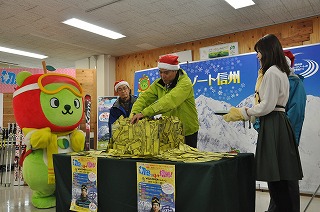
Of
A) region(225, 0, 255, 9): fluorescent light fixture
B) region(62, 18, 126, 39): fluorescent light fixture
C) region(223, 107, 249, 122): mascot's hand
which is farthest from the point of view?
region(62, 18, 126, 39): fluorescent light fixture

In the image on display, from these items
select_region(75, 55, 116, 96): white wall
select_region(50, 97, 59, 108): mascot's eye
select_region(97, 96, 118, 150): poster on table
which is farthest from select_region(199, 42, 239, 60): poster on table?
select_region(50, 97, 59, 108): mascot's eye

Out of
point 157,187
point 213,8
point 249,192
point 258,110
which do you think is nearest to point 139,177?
point 157,187

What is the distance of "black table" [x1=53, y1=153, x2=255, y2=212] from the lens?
4.40 ft

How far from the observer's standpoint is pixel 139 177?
1547 mm

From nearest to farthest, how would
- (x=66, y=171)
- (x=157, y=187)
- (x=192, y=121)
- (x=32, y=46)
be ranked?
(x=157, y=187) → (x=66, y=171) → (x=192, y=121) → (x=32, y=46)

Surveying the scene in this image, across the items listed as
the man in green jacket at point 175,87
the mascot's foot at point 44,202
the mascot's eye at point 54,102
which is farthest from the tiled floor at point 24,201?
the man in green jacket at point 175,87

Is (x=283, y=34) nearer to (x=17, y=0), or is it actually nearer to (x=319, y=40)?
(x=319, y=40)

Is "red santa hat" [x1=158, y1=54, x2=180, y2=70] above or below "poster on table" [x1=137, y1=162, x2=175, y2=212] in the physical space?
above

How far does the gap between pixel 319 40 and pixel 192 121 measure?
3.37m

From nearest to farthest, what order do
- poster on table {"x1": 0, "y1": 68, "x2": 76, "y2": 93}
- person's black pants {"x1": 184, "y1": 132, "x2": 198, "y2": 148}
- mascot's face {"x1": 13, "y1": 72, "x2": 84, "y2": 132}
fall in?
person's black pants {"x1": 184, "y1": 132, "x2": 198, "y2": 148}
mascot's face {"x1": 13, "y1": 72, "x2": 84, "y2": 132}
poster on table {"x1": 0, "y1": 68, "x2": 76, "y2": 93}

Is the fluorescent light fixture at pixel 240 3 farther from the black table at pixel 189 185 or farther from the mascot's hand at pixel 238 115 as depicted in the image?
the black table at pixel 189 185

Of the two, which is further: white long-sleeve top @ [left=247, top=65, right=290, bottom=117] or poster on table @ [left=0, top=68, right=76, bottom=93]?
poster on table @ [left=0, top=68, right=76, bottom=93]

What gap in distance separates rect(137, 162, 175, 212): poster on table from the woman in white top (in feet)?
1.91

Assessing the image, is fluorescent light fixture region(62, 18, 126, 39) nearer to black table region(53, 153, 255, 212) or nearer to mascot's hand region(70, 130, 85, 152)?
mascot's hand region(70, 130, 85, 152)
